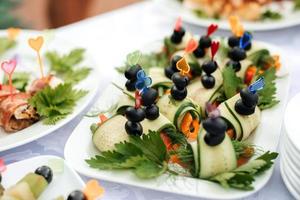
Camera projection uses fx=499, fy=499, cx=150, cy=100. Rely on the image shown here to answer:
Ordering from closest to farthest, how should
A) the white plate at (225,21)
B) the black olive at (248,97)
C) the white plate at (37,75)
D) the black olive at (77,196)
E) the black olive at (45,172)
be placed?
1. the black olive at (77,196)
2. the black olive at (45,172)
3. the black olive at (248,97)
4. the white plate at (37,75)
5. the white plate at (225,21)

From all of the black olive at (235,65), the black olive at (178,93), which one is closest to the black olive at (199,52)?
the black olive at (235,65)

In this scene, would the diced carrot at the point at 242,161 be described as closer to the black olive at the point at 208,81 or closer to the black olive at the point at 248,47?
the black olive at the point at 208,81

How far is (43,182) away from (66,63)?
634mm

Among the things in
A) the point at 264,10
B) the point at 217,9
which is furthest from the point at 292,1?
the point at 217,9

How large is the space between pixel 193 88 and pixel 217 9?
613mm

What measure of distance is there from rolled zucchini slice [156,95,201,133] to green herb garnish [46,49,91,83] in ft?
1.23

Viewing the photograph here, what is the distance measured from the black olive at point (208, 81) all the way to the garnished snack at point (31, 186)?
49 cm

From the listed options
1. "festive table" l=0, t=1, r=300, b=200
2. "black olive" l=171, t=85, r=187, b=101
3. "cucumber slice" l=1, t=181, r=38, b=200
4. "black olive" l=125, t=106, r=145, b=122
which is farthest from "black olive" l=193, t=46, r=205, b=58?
"cucumber slice" l=1, t=181, r=38, b=200

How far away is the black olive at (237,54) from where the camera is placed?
1.39 metres

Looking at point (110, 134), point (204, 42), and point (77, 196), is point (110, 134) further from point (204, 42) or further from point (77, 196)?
point (204, 42)

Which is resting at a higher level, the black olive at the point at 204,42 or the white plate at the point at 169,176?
the black olive at the point at 204,42

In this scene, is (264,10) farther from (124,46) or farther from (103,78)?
(103,78)

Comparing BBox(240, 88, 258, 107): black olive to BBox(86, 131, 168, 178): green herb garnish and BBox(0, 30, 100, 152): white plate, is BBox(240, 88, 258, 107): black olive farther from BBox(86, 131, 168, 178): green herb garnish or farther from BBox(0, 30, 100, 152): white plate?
BBox(0, 30, 100, 152): white plate

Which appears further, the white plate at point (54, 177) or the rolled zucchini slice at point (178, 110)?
the rolled zucchini slice at point (178, 110)
